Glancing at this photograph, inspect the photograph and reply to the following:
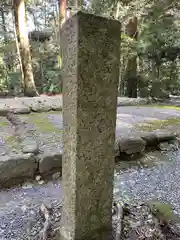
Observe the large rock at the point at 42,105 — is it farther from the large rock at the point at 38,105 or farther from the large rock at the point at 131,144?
the large rock at the point at 131,144

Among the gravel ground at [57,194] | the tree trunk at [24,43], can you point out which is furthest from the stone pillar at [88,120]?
the tree trunk at [24,43]

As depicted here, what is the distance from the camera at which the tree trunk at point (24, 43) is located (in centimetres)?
651

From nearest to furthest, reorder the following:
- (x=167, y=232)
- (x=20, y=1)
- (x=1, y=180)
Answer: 1. (x=167, y=232)
2. (x=1, y=180)
3. (x=20, y=1)

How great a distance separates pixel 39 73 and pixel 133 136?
→ 8.53m

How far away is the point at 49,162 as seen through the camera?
256cm

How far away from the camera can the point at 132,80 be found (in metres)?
8.30

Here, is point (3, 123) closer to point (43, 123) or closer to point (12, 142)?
point (43, 123)

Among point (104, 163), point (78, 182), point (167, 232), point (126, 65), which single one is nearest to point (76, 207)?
point (78, 182)

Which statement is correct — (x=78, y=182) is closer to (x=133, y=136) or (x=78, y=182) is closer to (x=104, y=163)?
(x=104, y=163)

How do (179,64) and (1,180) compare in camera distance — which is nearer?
(1,180)

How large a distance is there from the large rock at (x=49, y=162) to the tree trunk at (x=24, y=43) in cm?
472

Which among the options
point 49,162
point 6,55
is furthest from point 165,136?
point 6,55

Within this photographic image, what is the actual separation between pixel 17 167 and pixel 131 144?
1.53 m

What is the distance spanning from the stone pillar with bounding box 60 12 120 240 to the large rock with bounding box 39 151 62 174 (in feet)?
3.83
